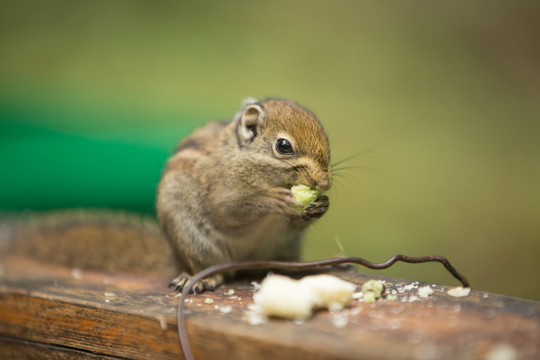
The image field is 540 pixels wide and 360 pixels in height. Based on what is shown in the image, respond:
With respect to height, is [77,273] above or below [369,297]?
below

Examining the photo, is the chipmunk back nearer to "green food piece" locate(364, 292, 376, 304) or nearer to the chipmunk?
the chipmunk

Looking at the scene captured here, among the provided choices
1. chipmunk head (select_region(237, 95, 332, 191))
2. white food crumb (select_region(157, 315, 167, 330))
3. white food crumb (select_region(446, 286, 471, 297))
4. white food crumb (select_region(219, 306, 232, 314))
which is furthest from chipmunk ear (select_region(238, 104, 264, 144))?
white food crumb (select_region(446, 286, 471, 297))

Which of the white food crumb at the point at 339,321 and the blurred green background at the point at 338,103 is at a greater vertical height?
the blurred green background at the point at 338,103

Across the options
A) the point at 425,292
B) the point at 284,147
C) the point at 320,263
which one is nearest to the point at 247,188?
the point at 284,147

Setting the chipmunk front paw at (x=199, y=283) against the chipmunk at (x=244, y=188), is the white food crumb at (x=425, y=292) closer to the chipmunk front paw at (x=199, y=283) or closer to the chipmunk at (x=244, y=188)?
the chipmunk at (x=244, y=188)

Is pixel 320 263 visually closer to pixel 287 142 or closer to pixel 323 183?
pixel 323 183

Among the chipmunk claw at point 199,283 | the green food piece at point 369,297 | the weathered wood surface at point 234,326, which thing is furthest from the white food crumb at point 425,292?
the chipmunk claw at point 199,283
